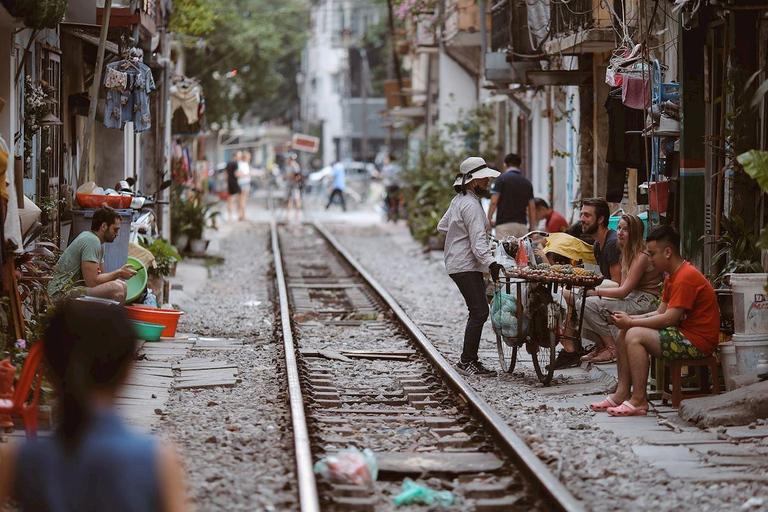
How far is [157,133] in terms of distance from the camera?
21.0 m

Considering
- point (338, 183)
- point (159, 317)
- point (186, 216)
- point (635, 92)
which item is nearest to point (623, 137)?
point (635, 92)

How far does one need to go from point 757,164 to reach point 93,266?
621 cm

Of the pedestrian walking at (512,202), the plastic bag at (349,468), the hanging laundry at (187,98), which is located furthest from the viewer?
the hanging laundry at (187,98)

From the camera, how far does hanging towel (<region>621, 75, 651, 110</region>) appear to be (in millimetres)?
12844

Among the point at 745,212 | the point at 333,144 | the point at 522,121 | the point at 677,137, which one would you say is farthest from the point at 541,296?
the point at 333,144

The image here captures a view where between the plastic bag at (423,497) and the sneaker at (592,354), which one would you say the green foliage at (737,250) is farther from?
the plastic bag at (423,497)

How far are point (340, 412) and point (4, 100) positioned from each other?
4421 mm

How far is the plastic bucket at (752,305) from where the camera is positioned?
926cm

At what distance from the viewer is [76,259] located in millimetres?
11617

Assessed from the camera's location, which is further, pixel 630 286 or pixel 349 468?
pixel 630 286

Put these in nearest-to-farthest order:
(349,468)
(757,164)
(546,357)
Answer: (349,468) < (757,164) < (546,357)

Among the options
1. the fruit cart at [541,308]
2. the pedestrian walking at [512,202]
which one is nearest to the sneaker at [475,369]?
the fruit cart at [541,308]

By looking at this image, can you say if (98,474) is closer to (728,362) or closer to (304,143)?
(728,362)

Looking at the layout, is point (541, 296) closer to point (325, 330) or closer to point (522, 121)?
point (325, 330)
